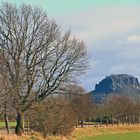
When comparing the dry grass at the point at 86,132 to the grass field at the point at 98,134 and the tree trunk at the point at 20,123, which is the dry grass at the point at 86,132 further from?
the tree trunk at the point at 20,123

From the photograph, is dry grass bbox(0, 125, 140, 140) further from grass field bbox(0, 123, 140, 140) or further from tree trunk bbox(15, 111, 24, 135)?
tree trunk bbox(15, 111, 24, 135)

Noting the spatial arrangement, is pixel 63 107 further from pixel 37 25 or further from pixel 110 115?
pixel 110 115

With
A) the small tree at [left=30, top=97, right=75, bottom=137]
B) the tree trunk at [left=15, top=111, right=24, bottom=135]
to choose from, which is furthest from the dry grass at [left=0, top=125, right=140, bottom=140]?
the tree trunk at [left=15, top=111, right=24, bottom=135]

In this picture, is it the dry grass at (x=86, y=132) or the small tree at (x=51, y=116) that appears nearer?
the dry grass at (x=86, y=132)

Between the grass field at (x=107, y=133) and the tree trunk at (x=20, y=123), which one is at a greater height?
the tree trunk at (x=20, y=123)

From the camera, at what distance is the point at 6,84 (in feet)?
143

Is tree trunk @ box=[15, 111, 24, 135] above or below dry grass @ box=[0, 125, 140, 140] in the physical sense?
above

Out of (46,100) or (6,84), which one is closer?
(6,84)

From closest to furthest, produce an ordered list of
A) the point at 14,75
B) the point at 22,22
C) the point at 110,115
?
the point at 14,75 → the point at 22,22 → the point at 110,115

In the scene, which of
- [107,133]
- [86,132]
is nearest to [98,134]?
[86,132]

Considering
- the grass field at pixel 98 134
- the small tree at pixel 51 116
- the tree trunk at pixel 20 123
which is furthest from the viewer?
the tree trunk at pixel 20 123

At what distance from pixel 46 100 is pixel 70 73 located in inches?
151

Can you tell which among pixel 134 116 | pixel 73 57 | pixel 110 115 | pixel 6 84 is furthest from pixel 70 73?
pixel 134 116

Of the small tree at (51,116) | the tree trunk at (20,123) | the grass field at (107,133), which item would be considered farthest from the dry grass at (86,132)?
the tree trunk at (20,123)
